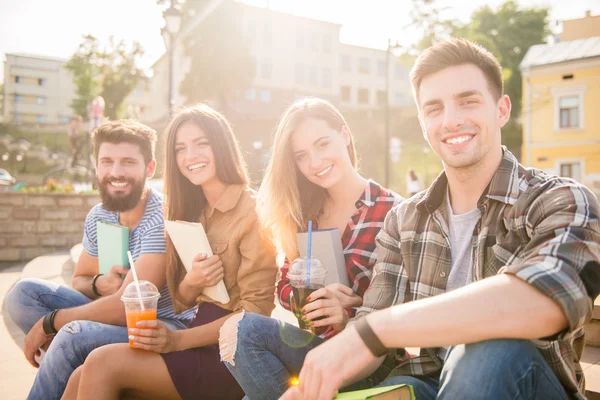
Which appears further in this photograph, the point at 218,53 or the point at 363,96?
the point at 363,96

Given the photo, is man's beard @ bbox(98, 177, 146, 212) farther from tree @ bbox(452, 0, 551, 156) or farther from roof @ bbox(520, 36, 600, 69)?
tree @ bbox(452, 0, 551, 156)

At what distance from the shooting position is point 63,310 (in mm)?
2969

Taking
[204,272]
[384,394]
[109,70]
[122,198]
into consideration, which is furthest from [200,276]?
[109,70]

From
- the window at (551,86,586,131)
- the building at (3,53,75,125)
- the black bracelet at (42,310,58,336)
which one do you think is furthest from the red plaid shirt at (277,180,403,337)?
the building at (3,53,75,125)

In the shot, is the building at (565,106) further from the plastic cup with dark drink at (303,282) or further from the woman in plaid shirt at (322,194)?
the plastic cup with dark drink at (303,282)

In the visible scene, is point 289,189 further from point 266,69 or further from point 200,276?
point 266,69

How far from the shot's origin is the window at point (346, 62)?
4994cm

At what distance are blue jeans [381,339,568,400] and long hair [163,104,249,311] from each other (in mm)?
1834

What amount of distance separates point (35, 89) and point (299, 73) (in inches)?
1483

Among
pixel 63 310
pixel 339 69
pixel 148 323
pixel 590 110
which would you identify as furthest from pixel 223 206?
pixel 339 69

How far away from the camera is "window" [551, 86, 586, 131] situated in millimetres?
24203

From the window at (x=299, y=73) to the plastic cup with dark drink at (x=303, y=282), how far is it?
149 ft

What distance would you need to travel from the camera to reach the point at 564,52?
24.9m

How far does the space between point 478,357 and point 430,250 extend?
2.11 feet
